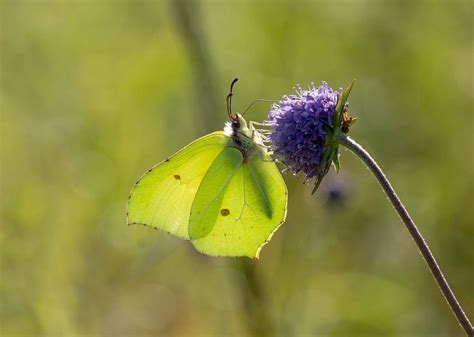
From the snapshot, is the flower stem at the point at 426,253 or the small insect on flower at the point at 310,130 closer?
the flower stem at the point at 426,253

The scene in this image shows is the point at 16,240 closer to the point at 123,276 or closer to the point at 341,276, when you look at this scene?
the point at 123,276

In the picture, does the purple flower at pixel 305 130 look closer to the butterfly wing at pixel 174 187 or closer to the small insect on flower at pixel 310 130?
the small insect on flower at pixel 310 130

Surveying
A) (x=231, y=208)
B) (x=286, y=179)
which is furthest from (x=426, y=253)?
(x=286, y=179)

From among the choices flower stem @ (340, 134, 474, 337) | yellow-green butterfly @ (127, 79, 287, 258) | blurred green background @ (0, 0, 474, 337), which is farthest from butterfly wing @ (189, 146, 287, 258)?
blurred green background @ (0, 0, 474, 337)

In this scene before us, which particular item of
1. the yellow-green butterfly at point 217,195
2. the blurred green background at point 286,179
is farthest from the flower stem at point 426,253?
the blurred green background at point 286,179

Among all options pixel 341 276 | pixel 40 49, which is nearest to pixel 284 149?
pixel 341 276

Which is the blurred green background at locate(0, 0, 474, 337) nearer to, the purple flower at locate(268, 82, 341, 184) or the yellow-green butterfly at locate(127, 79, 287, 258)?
the yellow-green butterfly at locate(127, 79, 287, 258)
